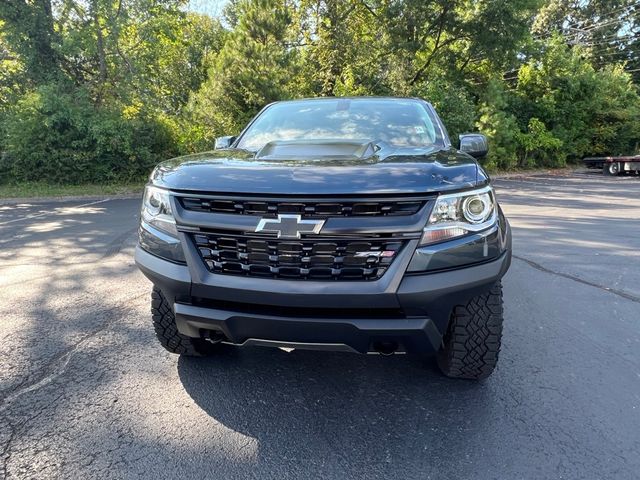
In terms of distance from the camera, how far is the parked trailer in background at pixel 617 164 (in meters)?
17.7

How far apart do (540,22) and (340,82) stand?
90.3 ft

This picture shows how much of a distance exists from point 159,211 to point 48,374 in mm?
1299

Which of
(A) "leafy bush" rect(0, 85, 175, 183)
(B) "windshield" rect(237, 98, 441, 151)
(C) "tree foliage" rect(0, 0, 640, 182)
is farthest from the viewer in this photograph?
(C) "tree foliage" rect(0, 0, 640, 182)

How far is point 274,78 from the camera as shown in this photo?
14.1m

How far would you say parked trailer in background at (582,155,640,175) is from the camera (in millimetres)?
17695

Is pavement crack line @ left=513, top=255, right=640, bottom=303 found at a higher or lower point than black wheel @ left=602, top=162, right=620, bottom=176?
higher

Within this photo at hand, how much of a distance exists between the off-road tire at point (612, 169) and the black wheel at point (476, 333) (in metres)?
20.3

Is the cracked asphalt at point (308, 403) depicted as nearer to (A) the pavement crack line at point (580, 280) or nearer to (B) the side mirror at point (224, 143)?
(A) the pavement crack line at point (580, 280)

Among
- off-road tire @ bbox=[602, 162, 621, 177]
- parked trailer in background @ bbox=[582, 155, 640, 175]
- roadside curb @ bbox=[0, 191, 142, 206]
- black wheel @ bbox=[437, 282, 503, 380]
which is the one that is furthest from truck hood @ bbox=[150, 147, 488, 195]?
off-road tire @ bbox=[602, 162, 621, 177]

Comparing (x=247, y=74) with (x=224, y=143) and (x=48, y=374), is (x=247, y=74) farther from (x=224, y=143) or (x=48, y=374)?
(x=48, y=374)

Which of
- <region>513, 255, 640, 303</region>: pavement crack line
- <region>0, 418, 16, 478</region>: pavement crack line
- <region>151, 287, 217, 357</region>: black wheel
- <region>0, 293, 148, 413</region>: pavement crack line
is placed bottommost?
<region>513, 255, 640, 303</region>: pavement crack line

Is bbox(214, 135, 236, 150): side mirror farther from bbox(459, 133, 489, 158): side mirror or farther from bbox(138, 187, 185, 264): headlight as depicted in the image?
bbox(459, 133, 489, 158): side mirror

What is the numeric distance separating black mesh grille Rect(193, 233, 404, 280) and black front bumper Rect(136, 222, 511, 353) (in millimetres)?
44

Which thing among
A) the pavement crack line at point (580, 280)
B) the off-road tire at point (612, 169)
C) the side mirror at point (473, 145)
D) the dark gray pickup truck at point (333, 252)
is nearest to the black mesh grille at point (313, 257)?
the dark gray pickup truck at point (333, 252)
